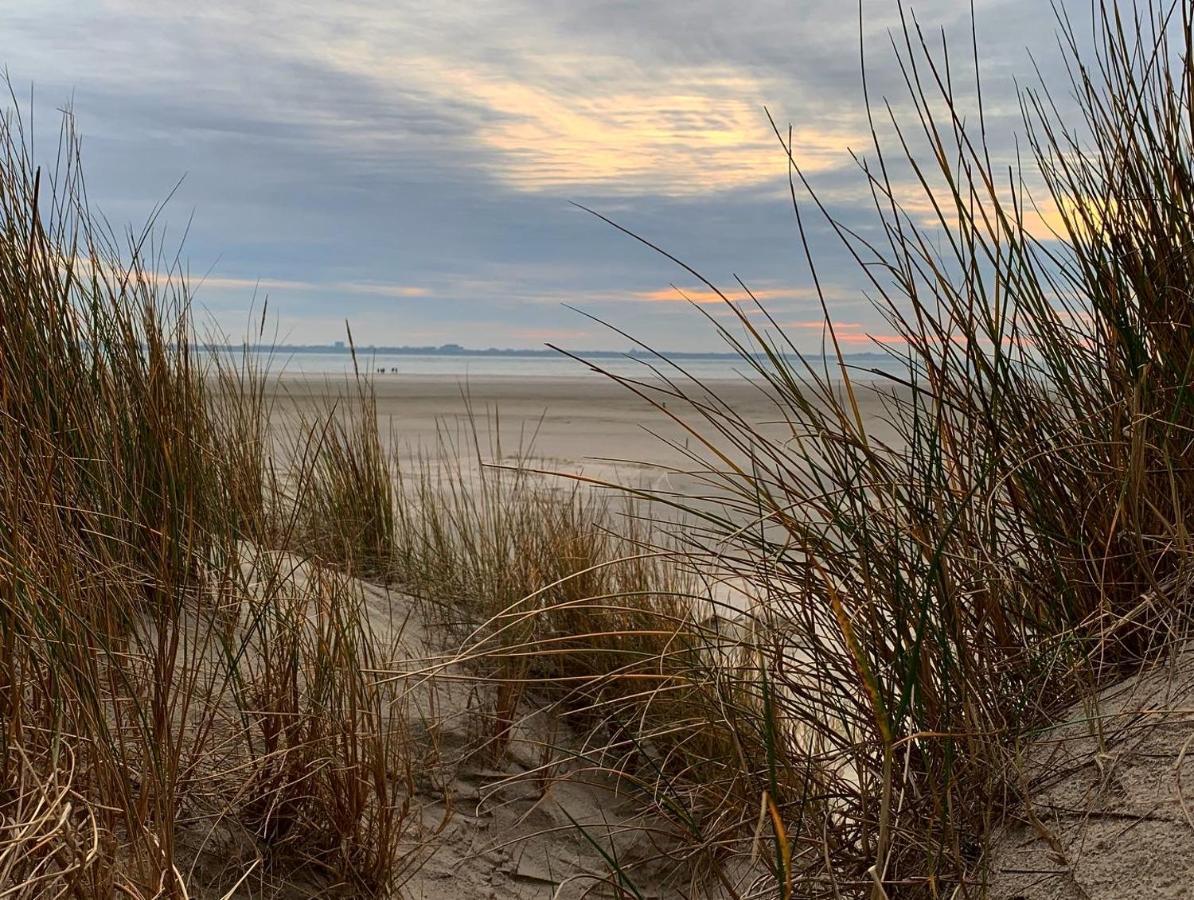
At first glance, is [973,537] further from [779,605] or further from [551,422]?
[551,422]

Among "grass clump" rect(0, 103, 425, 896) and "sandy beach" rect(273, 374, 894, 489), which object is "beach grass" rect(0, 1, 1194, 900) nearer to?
"grass clump" rect(0, 103, 425, 896)

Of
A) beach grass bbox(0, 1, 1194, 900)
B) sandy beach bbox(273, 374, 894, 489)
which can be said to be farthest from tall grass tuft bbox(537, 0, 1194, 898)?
sandy beach bbox(273, 374, 894, 489)

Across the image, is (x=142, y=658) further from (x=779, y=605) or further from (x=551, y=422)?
(x=551, y=422)

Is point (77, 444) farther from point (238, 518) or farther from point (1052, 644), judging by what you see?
point (1052, 644)

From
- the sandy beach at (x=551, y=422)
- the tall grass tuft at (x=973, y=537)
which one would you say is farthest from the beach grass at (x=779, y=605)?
the sandy beach at (x=551, y=422)

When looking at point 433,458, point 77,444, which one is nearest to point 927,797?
point 77,444

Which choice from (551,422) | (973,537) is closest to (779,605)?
(973,537)

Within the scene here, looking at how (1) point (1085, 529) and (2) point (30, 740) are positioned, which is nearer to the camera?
(2) point (30, 740)

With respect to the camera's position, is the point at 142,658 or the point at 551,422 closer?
the point at 142,658

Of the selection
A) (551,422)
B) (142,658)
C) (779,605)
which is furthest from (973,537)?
(551,422)

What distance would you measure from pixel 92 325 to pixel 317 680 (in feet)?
4.64

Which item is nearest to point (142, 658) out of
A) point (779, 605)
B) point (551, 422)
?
point (779, 605)

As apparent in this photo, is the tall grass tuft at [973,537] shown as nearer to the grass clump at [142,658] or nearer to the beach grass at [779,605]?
the beach grass at [779,605]

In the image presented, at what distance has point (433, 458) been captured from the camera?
9.71 m
